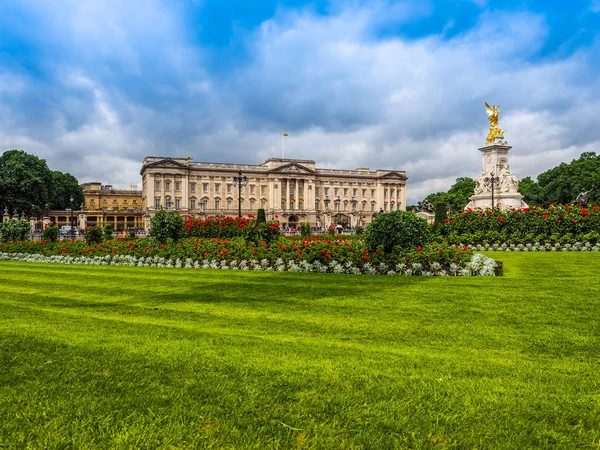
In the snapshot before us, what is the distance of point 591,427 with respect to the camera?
2.92 m

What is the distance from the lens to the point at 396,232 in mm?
12469

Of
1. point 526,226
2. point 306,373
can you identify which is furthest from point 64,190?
point 306,373

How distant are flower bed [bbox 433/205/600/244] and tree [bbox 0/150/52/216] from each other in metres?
53.4

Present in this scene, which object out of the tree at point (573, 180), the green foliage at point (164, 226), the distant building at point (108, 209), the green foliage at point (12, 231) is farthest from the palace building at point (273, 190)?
the green foliage at point (164, 226)

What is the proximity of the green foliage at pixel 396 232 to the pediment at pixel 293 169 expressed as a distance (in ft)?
238

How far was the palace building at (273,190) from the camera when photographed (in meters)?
78.8

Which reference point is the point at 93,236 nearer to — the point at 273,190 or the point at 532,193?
the point at 273,190

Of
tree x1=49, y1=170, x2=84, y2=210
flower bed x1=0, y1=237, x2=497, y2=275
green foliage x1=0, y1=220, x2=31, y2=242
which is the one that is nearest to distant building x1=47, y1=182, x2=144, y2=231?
tree x1=49, y1=170, x2=84, y2=210

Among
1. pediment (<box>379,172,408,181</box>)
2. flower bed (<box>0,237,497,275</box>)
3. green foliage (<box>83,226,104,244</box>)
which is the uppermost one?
pediment (<box>379,172,408,181</box>)

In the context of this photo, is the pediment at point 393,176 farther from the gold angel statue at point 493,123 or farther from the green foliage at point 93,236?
the green foliage at point 93,236

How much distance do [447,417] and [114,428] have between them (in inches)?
86.4

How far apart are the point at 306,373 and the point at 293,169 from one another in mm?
82688

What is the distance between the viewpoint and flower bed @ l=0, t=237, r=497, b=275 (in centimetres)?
1151

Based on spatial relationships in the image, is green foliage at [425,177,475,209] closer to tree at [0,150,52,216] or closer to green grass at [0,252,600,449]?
tree at [0,150,52,216]
